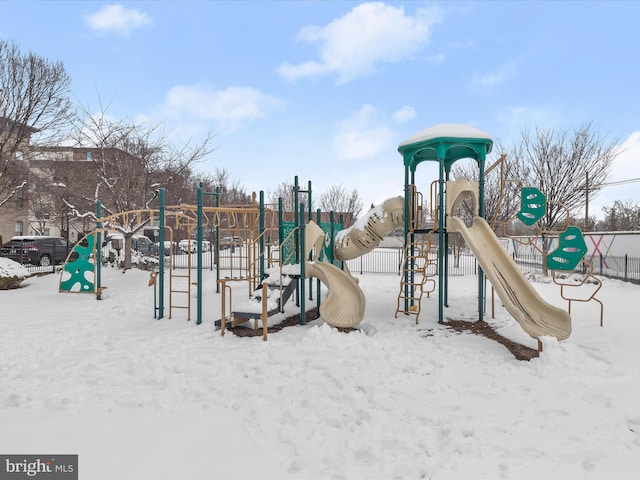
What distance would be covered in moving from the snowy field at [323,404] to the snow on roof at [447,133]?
4098 mm

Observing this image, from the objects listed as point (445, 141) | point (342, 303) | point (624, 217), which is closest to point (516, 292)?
point (342, 303)

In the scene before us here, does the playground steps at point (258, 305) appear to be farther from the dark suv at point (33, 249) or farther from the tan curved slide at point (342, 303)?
the dark suv at point (33, 249)

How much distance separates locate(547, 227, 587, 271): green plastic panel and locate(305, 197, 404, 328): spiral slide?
3.44 m

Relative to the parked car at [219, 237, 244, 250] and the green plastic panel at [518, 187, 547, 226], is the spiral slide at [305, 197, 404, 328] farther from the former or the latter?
the green plastic panel at [518, 187, 547, 226]

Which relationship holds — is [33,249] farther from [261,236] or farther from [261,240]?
[261,236]

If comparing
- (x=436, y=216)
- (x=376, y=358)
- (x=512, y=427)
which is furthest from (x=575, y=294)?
(x=512, y=427)

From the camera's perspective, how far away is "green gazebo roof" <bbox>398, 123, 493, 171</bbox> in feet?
26.5

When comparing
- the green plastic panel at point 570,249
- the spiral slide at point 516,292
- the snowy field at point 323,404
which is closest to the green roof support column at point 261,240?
the snowy field at point 323,404

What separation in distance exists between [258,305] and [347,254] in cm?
265

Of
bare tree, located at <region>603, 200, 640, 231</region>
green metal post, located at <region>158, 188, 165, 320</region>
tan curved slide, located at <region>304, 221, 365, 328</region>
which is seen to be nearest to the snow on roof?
tan curved slide, located at <region>304, 221, 365, 328</region>

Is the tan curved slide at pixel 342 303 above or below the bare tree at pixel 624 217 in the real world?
below

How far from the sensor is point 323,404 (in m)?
4.18

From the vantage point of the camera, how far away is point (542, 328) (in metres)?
6.13

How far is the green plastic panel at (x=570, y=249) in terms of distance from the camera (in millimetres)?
7973
